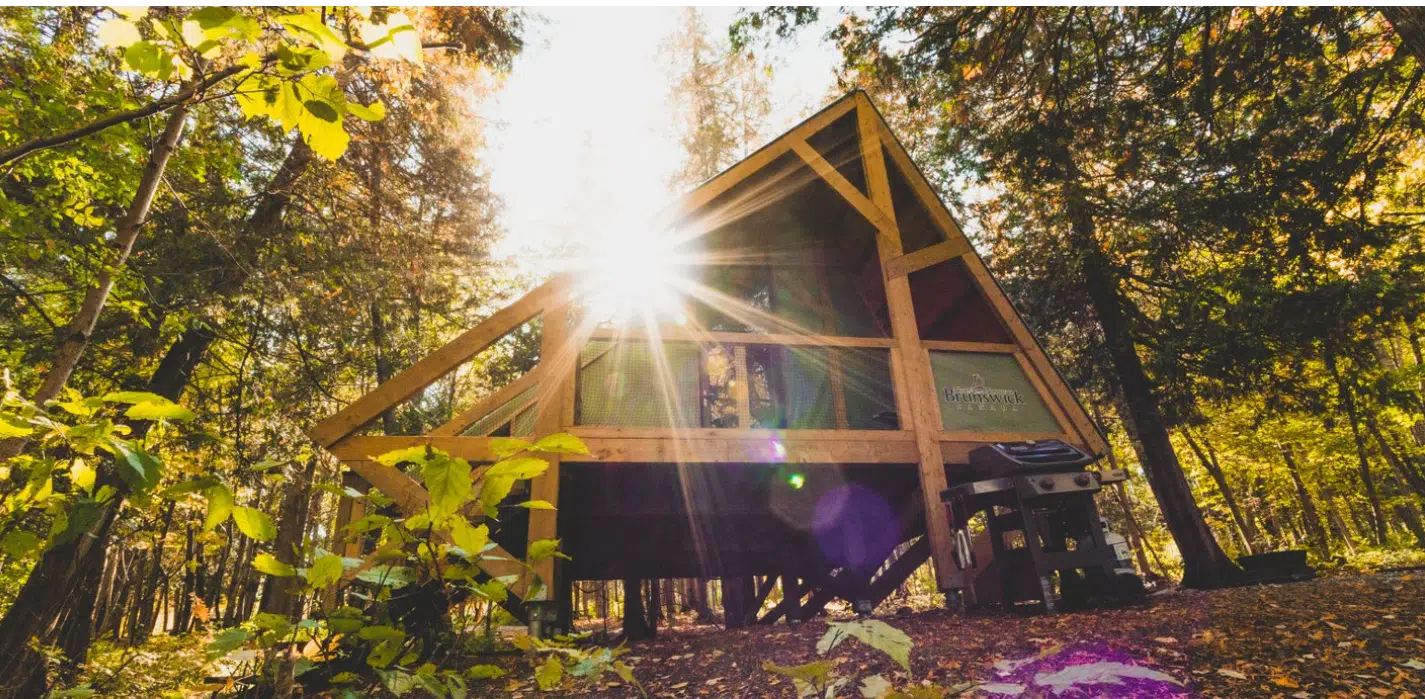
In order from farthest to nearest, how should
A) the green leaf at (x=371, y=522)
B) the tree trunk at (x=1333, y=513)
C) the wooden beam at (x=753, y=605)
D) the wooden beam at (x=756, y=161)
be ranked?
the tree trunk at (x=1333, y=513), the wooden beam at (x=753, y=605), the wooden beam at (x=756, y=161), the green leaf at (x=371, y=522)

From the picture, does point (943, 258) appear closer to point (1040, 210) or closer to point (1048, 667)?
point (1040, 210)

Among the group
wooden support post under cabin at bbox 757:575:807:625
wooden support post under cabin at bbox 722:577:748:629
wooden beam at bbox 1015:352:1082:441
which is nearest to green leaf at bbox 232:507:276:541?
wooden beam at bbox 1015:352:1082:441

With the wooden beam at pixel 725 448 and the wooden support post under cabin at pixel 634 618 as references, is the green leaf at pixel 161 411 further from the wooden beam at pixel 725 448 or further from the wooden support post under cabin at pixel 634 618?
the wooden support post under cabin at pixel 634 618

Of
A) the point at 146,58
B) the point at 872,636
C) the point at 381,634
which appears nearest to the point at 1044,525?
the point at 872,636

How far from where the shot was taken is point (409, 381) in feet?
19.2

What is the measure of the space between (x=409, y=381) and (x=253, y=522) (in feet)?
16.8

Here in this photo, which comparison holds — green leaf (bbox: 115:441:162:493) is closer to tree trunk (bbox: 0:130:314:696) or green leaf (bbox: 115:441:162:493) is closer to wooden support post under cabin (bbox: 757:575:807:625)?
tree trunk (bbox: 0:130:314:696)

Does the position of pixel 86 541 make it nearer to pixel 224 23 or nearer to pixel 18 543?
pixel 18 543

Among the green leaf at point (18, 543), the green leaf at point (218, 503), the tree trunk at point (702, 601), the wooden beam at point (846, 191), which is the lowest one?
the tree trunk at point (702, 601)

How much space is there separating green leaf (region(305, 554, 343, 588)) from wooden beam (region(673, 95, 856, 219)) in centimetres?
619

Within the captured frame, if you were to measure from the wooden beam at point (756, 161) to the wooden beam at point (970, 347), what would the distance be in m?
3.16

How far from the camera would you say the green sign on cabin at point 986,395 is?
7625 mm

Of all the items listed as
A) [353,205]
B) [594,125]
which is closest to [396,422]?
[353,205]

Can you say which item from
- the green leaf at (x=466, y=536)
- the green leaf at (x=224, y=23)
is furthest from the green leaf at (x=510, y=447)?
the green leaf at (x=224, y=23)
